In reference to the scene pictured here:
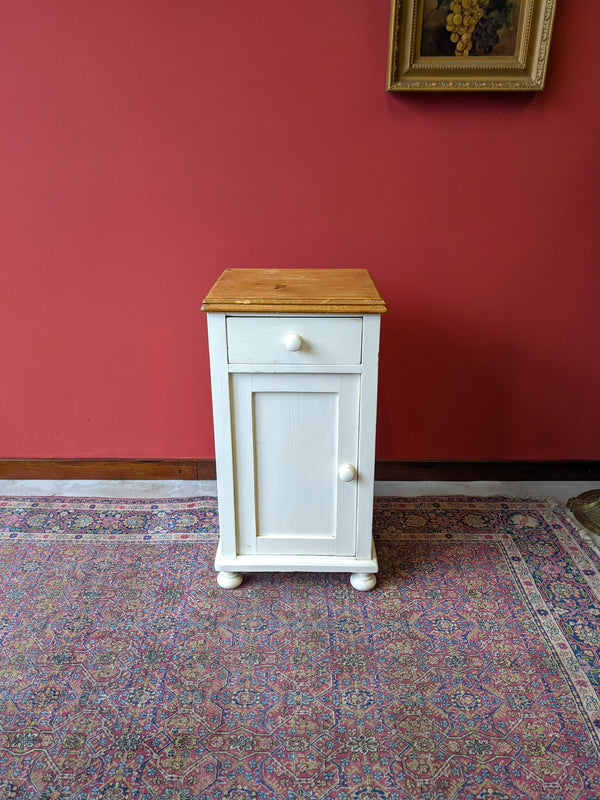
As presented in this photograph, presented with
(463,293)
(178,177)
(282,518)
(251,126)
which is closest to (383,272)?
A: (463,293)

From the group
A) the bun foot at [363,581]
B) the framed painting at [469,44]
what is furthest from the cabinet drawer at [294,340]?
the framed painting at [469,44]

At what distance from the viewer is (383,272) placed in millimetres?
1959

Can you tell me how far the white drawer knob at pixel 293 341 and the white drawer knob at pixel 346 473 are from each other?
359 mm

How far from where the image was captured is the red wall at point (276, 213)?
176 cm

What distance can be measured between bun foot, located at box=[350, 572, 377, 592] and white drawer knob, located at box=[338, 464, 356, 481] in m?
0.32

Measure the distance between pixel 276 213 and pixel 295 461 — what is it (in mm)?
903

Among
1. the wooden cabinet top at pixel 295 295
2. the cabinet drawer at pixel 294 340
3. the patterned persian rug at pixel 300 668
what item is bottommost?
the patterned persian rug at pixel 300 668

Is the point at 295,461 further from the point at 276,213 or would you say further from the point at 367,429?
the point at 276,213

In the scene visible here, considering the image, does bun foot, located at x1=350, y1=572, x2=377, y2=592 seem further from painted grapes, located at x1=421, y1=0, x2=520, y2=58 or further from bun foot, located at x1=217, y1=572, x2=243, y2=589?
painted grapes, located at x1=421, y1=0, x2=520, y2=58

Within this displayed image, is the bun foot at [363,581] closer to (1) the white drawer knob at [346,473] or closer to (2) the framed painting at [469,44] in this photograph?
(1) the white drawer knob at [346,473]

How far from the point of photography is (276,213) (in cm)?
Result: 190

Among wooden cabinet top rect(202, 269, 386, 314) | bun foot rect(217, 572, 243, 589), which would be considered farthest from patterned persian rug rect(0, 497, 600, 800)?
wooden cabinet top rect(202, 269, 386, 314)

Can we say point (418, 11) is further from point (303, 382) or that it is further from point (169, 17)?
point (303, 382)

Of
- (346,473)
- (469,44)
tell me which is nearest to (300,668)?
(346,473)
